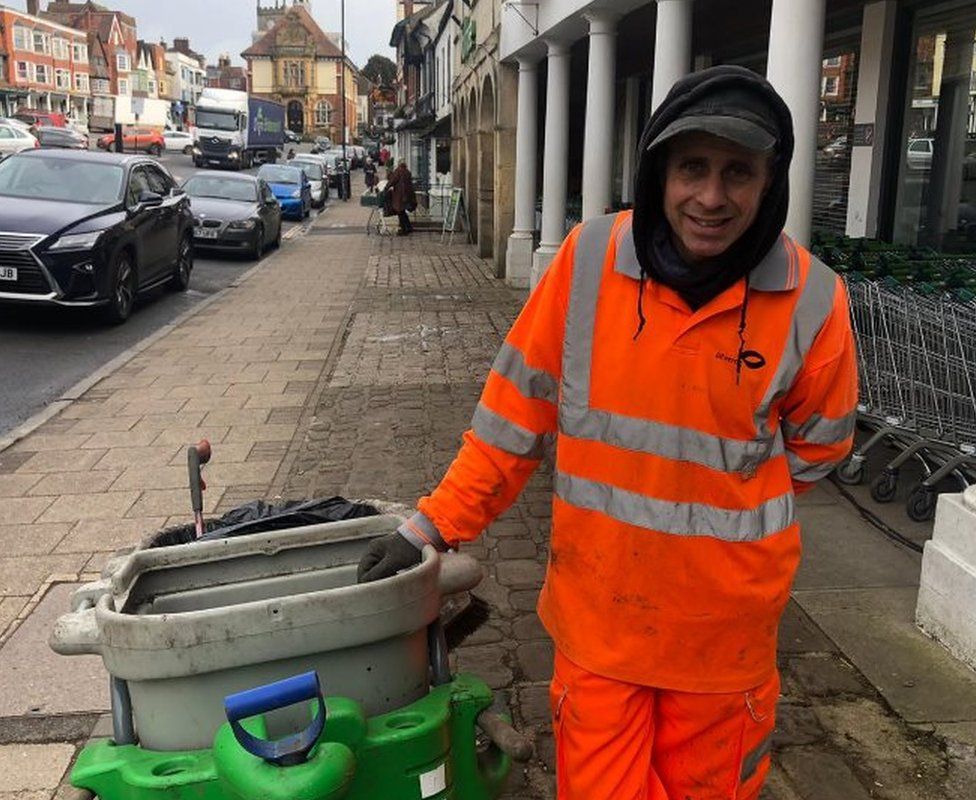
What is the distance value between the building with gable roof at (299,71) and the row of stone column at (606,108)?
3353 inches

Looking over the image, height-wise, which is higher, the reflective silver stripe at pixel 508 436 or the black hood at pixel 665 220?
the black hood at pixel 665 220

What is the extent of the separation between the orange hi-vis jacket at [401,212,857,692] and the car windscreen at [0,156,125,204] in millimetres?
10004

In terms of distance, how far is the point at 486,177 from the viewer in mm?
18203

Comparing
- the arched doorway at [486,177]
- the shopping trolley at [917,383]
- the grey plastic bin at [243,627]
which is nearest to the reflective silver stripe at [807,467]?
the grey plastic bin at [243,627]

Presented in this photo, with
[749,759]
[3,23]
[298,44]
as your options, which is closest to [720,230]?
[749,759]

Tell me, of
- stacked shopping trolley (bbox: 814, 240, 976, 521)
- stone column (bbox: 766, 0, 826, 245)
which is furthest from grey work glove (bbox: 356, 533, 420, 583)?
stone column (bbox: 766, 0, 826, 245)

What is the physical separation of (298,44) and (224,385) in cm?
9567

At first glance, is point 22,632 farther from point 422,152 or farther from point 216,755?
point 422,152

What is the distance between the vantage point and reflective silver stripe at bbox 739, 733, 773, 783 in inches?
81.3

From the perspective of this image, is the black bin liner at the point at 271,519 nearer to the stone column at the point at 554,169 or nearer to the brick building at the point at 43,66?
the stone column at the point at 554,169

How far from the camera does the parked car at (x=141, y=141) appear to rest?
172ft

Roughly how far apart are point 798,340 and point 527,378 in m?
0.55

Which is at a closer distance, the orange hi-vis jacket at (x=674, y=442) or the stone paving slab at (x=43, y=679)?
the orange hi-vis jacket at (x=674, y=442)

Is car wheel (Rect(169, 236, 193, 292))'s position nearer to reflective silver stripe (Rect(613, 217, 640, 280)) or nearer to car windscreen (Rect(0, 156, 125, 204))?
car windscreen (Rect(0, 156, 125, 204))
